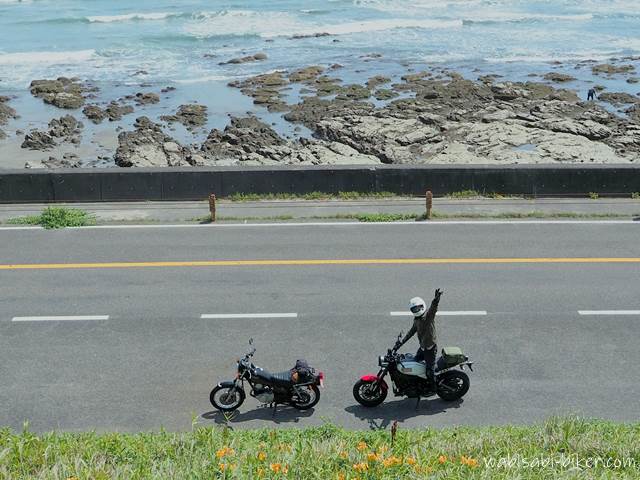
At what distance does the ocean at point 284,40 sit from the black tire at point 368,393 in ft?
91.8

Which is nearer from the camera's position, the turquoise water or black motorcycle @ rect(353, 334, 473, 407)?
black motorcycle @ rect(353, 334, 473, 407)

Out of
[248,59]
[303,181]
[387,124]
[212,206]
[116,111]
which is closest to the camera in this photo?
[212,206]

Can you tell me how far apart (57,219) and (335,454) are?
14.7m

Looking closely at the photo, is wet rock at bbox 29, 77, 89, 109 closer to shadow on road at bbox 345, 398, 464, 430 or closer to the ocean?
the ocean

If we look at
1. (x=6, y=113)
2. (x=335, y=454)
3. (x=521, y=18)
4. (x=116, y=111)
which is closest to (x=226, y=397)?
(x=335, y=454)

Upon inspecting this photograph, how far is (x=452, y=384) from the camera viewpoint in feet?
44.6

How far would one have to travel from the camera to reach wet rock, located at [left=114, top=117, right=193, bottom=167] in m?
33.1

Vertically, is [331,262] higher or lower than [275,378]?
lower

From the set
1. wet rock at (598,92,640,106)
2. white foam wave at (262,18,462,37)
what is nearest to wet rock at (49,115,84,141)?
wet rock at (598,92,640,106)

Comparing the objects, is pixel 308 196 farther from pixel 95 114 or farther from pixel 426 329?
pixel 95 114

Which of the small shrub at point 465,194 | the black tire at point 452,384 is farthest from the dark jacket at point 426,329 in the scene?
the small shrub at point 465,194

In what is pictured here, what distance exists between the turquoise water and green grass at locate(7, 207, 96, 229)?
94.3ft

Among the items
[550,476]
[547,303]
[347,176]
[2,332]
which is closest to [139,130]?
[347,176]

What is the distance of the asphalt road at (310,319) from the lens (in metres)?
13.6
